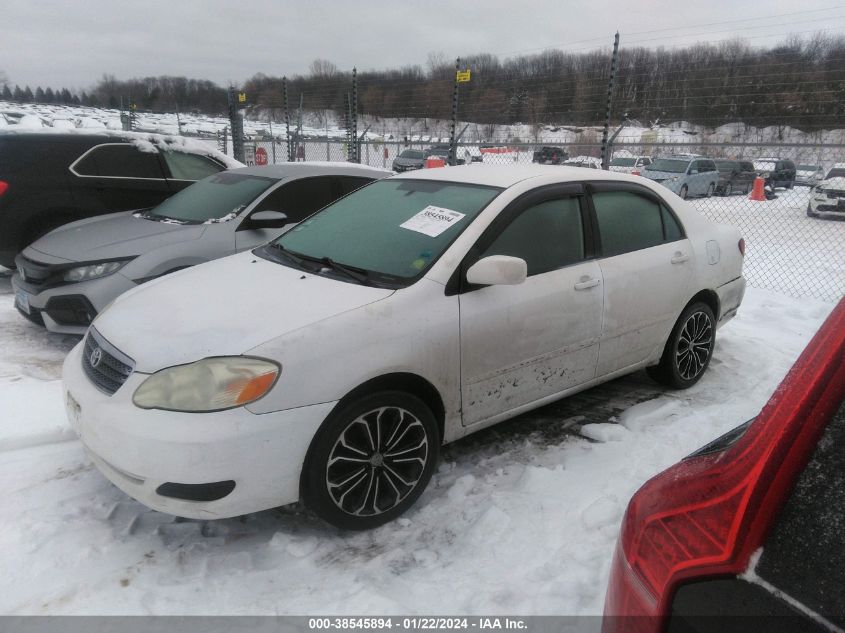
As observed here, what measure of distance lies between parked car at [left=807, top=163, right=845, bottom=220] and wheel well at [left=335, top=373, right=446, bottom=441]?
52.3 feet

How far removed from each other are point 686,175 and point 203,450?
20886 mm

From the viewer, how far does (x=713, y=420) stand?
3.80 metres

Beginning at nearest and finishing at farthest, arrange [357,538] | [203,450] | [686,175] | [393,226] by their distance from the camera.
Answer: [203,450] → [357,538] → [393,226] → [686,175]

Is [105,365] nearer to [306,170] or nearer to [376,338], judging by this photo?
[376,338]

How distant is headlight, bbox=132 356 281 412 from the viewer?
2.29 m

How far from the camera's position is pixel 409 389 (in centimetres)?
273

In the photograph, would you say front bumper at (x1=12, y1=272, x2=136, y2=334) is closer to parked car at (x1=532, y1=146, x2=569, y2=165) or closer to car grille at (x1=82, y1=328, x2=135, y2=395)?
car grille at (x1=82, y1=328, x2=135, y2=395)

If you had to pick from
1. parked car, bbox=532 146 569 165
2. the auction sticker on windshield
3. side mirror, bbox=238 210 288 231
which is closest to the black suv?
side mirror, bbox=238 210 288 231

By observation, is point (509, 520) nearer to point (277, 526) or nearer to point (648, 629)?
point (277, 526)

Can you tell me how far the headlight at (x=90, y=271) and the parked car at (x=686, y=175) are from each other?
714 inches

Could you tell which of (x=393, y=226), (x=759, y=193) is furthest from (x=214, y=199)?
(x=759, y=193)

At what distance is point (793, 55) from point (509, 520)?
357 inches

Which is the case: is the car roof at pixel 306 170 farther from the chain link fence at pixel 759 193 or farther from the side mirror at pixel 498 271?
the side mirror at pixel 498 271

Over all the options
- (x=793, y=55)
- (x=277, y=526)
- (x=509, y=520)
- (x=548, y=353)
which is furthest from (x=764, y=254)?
(x=277, y=526)
